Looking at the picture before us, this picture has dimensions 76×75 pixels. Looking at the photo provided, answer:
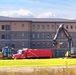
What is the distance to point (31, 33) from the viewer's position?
9388 centimetres

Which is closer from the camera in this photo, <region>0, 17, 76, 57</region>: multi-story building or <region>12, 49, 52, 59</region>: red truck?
<region>12, 49, 52, 59</region>: red truck

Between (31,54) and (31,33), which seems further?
(31,33)

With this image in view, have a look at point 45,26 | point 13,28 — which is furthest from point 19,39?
point 45,26

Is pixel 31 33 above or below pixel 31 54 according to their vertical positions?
above

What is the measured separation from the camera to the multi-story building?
90375 millimetres

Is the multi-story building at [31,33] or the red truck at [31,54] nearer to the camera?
the red truck at [31,54]

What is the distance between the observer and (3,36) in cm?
9006

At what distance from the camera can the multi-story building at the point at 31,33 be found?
90375 mm

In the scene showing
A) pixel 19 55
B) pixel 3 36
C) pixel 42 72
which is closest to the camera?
pixel 42 72

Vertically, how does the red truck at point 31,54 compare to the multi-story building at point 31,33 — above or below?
below

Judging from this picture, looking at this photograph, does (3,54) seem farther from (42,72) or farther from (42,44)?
(42,72)

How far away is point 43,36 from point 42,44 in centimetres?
246

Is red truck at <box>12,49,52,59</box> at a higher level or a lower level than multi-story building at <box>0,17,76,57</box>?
lower

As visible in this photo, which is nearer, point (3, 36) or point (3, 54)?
point (3, 54)
